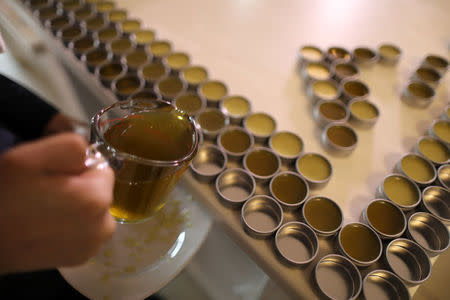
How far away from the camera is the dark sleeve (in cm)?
76

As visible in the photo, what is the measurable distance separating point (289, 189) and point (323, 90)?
1.25 feet

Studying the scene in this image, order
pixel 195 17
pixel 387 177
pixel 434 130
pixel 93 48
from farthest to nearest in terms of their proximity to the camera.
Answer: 1. pixel 195 17
2. pixel 93 48
3. pixel 434 130
4. pixel 387 177

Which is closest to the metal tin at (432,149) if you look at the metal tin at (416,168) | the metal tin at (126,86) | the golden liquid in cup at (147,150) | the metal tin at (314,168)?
the metal tin at (416,168)

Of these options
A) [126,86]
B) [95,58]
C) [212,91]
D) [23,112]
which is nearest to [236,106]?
[212,91]

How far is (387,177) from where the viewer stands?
71 centimetres

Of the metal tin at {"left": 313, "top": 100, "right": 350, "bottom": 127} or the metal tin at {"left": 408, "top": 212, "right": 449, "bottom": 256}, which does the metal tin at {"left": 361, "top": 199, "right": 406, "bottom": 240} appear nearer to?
the metal tin at {"left": 408, "top": 212, "right": 449, "bottom": 256}

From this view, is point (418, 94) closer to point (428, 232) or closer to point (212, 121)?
point (428, 232)

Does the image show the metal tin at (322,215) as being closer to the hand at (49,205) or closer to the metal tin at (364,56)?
the hand at (49,205)

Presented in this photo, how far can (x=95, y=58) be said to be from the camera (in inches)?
35.9

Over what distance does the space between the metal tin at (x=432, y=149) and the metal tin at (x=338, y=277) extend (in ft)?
1.21

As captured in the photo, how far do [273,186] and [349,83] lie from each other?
0.46 meters

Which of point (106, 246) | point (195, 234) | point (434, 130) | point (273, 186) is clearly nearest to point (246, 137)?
point (273, 186)

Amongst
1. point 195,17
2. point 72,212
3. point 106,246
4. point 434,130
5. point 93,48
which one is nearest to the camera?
point 72,212

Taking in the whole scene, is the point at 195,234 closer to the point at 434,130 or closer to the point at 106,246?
the point at 106,246
